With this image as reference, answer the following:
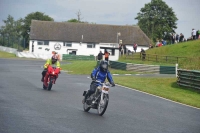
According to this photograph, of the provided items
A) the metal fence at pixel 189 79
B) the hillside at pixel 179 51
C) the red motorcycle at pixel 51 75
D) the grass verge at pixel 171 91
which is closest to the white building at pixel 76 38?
the hillside at pixel 179 51

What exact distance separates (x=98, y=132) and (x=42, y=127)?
1243mm

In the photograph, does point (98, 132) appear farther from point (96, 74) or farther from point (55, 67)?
point (55, 67)

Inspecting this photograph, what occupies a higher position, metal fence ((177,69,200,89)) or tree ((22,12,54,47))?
tree ((22,12,54,47))

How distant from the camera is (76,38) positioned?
4080 inches

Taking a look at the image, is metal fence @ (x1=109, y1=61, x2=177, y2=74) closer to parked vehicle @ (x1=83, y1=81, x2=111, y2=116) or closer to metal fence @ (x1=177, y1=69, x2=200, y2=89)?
metal fence @ (x1=177, y1=69, x2=200, y2=89)

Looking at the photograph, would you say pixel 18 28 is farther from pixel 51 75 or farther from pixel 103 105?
pixel 103 105

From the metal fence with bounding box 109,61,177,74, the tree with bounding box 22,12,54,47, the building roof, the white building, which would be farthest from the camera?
the tree with bounding box 22,12,54,47

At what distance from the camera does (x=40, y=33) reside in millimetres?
103688

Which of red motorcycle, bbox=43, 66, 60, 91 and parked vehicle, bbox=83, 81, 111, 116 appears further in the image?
red motorcycle, bbox=43, 66, 60, 91

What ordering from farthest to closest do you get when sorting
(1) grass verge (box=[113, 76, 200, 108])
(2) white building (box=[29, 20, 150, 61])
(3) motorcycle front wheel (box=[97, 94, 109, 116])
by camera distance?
1. (2) white building (box=[29, 20, 150, 61])
2. (1) grass verge (box=[113, 76, 200, 108])
3. (3) motorcycle front wheel (box=[97, 94, 109, 116])

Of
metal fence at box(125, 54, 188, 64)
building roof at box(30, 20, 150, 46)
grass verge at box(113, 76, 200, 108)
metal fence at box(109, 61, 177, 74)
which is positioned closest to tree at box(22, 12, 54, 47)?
building roof at box(30, 20, 150, 46)

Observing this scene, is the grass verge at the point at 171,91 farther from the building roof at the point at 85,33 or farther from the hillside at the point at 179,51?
the building roof at the point at 85,33

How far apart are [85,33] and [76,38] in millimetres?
2627

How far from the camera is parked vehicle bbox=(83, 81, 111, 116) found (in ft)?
45.4
